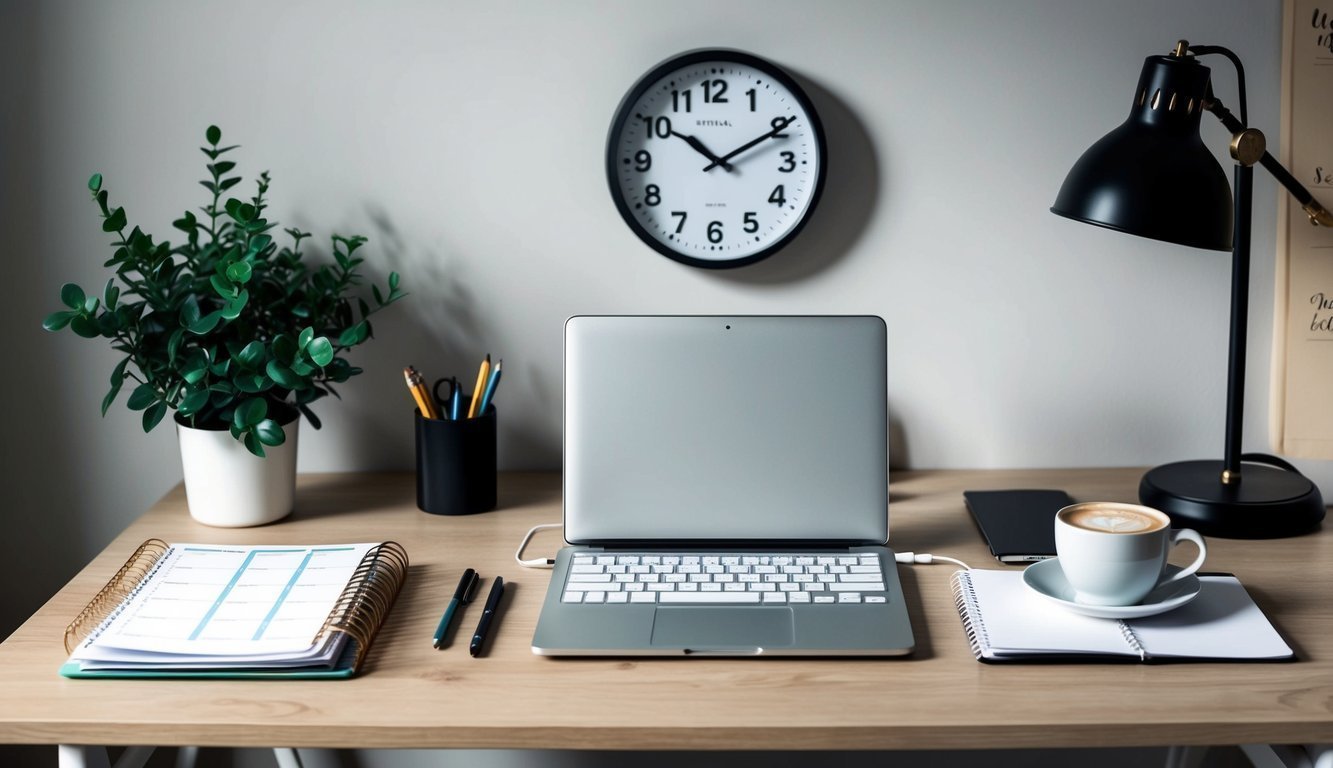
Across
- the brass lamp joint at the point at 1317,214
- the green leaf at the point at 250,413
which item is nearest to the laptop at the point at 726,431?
the green leaf at the point at 250,413

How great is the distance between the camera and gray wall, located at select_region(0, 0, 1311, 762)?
1353 millimetres

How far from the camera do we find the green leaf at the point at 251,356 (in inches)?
46.8

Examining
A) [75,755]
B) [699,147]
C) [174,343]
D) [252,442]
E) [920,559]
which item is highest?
[699,147]

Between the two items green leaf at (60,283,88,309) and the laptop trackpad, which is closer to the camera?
the laptop trackpad

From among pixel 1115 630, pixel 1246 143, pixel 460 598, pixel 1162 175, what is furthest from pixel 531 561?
pixel 1246 143

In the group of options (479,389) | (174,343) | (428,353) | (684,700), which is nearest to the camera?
(684,700)

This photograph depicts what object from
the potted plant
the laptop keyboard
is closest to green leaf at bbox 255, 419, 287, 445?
the potted plant

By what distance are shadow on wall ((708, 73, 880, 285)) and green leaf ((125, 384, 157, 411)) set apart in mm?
663

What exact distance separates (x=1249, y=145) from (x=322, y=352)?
0.99 m

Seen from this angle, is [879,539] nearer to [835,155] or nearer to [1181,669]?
[1181,669]

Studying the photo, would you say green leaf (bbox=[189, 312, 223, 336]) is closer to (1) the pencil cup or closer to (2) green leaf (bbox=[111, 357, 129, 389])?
(2) green leaf (bbox=[111, 357, 129, 389])

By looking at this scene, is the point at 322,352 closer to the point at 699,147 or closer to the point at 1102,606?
the point at 699,147

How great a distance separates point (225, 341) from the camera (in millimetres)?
1234

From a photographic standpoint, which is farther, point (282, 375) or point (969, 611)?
point (282, 375)
